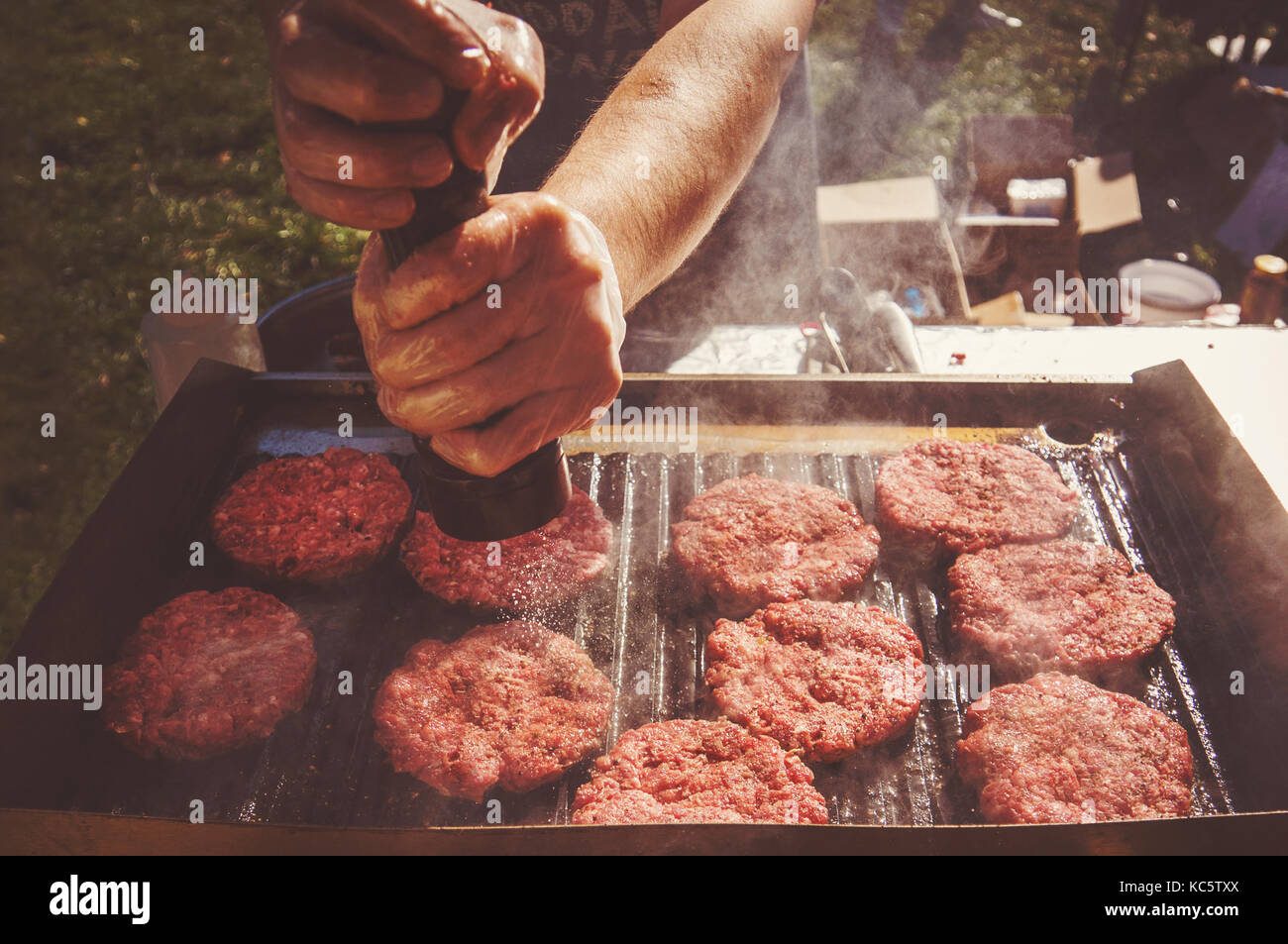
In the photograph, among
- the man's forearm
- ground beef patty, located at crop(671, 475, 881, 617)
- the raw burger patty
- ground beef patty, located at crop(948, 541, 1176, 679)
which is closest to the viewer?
the raw burger patty

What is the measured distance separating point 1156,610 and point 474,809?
7.72ft

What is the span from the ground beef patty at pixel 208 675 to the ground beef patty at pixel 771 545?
140 centimetres

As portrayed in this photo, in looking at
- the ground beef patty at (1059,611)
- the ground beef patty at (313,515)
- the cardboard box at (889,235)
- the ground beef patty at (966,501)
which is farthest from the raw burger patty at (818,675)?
the cardboard box at (889,235)

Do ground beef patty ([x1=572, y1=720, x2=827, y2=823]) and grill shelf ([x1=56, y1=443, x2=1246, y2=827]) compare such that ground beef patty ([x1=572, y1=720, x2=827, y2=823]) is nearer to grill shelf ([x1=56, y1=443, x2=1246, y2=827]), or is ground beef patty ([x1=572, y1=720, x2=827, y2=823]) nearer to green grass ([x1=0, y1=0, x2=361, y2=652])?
grill shelf ([x1=56, y1=443, x2=1246, y2=827])

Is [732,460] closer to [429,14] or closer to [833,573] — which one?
[833,573]

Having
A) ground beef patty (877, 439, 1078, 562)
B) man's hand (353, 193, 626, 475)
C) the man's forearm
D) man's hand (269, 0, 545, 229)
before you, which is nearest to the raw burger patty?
ground beef patty (877, 439, 1078, 562)

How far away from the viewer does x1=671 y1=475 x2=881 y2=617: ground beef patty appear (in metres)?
3.22

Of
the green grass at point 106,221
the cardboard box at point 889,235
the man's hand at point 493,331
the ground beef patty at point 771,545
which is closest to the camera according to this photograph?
the man's hand at point 493,331

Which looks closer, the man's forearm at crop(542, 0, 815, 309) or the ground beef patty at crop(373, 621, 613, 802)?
the ground beef patty at crop(373, 621, 613, 802)

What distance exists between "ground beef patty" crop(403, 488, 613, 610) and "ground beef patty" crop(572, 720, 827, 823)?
645 millimetres

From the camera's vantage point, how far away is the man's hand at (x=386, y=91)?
4.75 feet

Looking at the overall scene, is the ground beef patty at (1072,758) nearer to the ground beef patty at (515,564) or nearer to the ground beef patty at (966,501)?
the ground beef patty at (966,501)

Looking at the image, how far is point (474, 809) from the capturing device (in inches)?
105

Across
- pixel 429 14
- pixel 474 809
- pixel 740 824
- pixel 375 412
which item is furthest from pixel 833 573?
pixel 429 14
